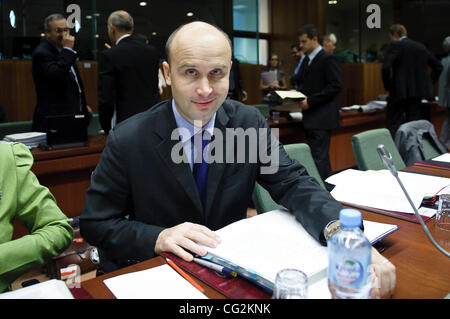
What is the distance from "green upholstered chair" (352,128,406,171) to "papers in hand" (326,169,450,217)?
1.51 feet

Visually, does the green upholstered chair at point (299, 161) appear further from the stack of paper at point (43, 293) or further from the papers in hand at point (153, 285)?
the stack of paper at point (43, 293)

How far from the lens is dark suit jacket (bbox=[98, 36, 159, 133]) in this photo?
3.04 meters

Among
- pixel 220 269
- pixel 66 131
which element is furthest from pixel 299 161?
pixel 66 131

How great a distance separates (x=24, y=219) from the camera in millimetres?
1233

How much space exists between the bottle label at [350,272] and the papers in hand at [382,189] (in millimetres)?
722

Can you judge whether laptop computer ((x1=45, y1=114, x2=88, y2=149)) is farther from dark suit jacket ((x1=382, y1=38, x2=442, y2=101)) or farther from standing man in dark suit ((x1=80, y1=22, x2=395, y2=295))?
dark suit jacket ((x1=382, y1=38, x2=442, y2=101))

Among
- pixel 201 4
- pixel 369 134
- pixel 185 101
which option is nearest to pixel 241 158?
pixel 185 101

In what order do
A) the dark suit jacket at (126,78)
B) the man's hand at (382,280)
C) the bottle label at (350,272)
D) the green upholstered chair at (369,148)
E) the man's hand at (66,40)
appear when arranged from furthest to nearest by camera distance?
the man's hand at (66,40) < the dark suit jacket at (126,78) < the green upholstered chair at (369,148) < the man's hand at (382,280) < the bottle label at (350,272)

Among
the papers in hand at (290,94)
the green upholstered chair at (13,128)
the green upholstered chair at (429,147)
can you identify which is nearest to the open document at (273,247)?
the green upholstered chair at (429,147)

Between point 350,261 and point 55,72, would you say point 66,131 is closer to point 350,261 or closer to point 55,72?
point 55,72

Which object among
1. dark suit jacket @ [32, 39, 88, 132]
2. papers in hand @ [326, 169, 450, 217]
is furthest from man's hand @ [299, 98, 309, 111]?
papers in hand @ [326, 169, 450, 217]

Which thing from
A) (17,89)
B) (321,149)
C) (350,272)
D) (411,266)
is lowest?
(321,149)

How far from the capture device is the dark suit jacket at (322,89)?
3.80 meters

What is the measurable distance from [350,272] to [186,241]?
0.43 meters
